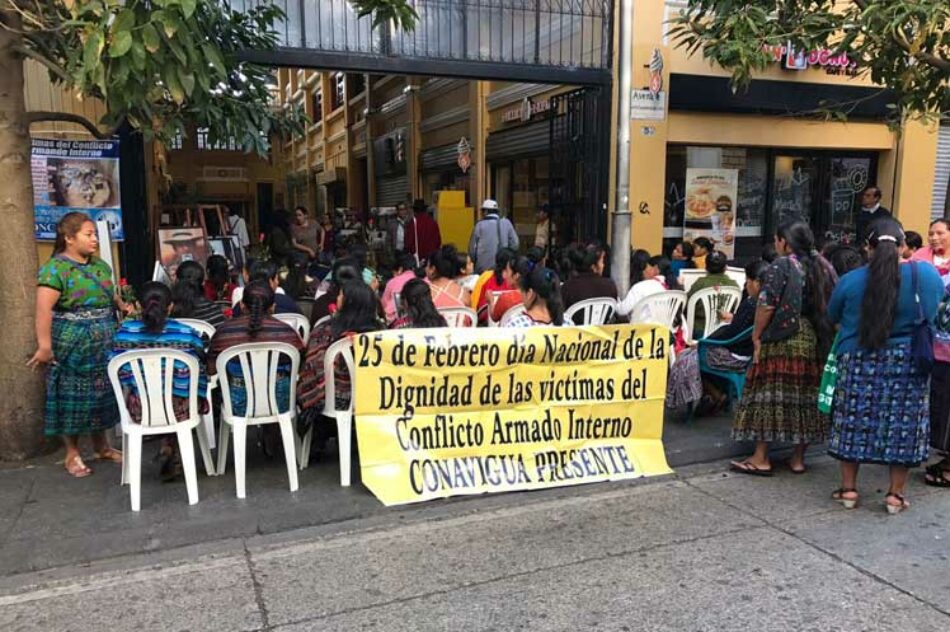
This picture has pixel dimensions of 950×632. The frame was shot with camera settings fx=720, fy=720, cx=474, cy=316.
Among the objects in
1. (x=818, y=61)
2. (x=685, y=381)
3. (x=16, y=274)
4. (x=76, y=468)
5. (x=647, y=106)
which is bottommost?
(x=76, y=468)

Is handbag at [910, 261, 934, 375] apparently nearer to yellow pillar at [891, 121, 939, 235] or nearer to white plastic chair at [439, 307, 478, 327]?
white plastic chair at [439, 307, 478, 327]

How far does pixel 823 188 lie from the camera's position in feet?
38.9

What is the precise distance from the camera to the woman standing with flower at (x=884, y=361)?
14.1 feet

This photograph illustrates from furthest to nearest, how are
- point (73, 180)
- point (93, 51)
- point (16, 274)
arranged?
1. point (73, 180)
2. point (16, 274)
3. point (93, 51)

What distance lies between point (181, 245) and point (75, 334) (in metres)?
5.07

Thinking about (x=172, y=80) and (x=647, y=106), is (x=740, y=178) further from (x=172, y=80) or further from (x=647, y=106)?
(x=172, y=80)

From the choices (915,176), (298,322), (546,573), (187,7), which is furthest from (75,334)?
(915,176)

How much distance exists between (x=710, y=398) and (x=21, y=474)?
5.55 metres

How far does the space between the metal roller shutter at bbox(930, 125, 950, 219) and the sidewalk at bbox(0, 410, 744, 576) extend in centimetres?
1052

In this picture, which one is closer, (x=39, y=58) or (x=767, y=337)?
(x=39, y=58)

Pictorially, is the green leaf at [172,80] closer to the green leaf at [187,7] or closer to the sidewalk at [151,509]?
the green leaf at [187,7]

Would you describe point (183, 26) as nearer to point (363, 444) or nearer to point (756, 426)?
point (363, 444)

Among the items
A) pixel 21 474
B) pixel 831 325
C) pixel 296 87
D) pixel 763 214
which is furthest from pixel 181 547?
pixel 296 87

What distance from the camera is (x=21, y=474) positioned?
16.8ft
